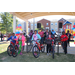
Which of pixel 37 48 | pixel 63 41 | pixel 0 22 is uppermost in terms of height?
pixel 0 22

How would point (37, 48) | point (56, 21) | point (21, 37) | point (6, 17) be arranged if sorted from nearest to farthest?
point (37, 48)
point (21, 37)
point (6, 17)
point (56, 21)

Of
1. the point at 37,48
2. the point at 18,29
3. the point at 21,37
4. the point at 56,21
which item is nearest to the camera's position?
the point at 37,48

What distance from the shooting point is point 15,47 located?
5.73m

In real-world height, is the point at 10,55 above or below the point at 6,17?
below

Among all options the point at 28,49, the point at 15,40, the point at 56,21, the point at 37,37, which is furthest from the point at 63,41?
the point at 56,21

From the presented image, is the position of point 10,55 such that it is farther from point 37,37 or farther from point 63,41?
point 63,41

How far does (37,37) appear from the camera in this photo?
19.2ft

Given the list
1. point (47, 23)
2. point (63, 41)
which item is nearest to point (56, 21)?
point (47, 23)

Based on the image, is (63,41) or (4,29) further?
(4,29)

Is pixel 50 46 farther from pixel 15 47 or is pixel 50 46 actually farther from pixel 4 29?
pixel 4 29

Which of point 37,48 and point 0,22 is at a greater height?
point 0,22

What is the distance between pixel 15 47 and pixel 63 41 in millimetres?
3736

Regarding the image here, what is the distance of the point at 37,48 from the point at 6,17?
52.4ft

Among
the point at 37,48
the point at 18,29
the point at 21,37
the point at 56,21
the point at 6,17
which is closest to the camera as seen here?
the point at 37,48
